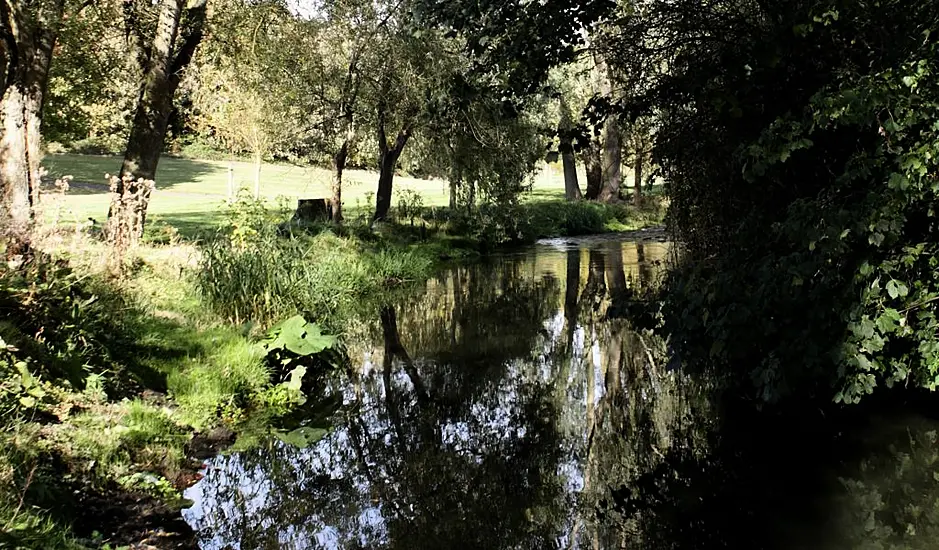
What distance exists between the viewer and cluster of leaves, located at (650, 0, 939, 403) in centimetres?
436

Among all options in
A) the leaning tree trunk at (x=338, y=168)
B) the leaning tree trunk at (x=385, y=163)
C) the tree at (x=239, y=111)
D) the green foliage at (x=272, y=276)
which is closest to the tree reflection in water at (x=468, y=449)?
the green foliage at (x=272, y=276)

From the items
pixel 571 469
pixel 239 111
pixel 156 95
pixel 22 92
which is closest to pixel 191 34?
pixel 156 95

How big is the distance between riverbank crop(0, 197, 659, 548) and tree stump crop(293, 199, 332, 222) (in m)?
4.74

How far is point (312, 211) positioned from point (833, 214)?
46.6ft

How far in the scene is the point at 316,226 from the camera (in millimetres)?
15672

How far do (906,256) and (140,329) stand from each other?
683 cm


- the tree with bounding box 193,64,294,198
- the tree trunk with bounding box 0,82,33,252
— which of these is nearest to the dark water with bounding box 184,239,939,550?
the tree trunk with bounding box 0,82,33,252

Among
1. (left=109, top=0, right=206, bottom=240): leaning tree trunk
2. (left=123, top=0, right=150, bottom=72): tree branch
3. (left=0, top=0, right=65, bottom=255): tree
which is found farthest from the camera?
(left=123, top=0, right=150, bottom=72): tree branch

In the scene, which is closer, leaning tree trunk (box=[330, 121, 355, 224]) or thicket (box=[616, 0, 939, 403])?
thicket (box=[616, 0, 939, 403])

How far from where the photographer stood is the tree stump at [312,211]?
55.3 feet

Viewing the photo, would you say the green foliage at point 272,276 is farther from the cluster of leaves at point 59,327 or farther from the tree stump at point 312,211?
the tree stump at point 312,211

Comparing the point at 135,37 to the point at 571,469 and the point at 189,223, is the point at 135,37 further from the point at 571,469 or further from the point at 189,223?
the point at 571,469

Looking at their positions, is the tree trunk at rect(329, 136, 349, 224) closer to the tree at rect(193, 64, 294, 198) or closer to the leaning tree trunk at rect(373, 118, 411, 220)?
the leaning tree trunk at rect(373, 118, 411, 220)

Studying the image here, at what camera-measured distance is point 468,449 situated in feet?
20.5
